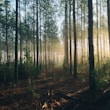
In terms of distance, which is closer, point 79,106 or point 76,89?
point 79,106

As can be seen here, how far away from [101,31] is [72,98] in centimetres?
2691

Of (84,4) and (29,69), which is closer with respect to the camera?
(29,69)

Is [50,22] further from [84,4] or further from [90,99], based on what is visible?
[90,99]

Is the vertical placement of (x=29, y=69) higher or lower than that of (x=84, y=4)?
lower

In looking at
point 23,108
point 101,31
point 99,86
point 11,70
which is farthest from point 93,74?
point 101,31

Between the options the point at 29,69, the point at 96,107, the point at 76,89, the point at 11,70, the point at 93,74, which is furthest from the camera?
the point at 29,69

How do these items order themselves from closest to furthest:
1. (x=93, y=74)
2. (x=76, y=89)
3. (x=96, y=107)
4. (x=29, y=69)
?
(x=96, y=107)
(x=93, y=74)
(x=76, y=89)
(x=29, y=69)

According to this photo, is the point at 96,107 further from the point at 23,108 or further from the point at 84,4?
the point at 84,4

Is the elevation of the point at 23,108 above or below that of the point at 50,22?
below

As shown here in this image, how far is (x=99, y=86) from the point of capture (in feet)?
45.3

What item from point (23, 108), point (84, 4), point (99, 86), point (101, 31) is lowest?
point (23, 108)

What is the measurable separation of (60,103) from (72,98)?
1238 mm

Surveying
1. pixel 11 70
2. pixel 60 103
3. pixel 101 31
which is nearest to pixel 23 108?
pixel 60 103

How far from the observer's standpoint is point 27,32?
152 ft
